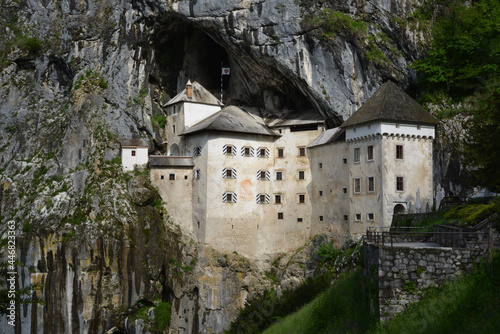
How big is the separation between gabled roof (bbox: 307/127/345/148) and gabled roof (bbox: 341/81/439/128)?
1.90 meters

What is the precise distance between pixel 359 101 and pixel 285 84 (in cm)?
793

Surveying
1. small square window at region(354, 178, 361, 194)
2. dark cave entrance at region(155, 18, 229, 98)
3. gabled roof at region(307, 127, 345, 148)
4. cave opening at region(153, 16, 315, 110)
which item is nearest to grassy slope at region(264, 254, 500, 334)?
small square window at region(354, 178, 361, 194)

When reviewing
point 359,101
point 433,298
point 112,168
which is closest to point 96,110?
point 112,168

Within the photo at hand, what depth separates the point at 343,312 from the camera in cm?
2342

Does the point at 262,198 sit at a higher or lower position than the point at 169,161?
lower

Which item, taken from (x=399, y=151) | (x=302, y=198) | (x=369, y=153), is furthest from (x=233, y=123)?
(x=399, y=151)

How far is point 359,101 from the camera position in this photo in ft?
169

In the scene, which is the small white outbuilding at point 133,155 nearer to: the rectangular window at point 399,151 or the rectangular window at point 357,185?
the rectangular window at point 357,185

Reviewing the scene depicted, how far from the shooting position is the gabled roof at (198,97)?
185 ft

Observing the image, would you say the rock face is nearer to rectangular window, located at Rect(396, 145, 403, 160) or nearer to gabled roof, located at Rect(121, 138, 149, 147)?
gabled roof, located at Rect(121, 138, 149, 147)

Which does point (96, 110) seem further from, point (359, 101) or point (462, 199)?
point (462, 199)

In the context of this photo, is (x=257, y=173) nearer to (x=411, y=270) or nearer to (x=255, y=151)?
(x=255, y=151)

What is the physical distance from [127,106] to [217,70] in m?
12.1

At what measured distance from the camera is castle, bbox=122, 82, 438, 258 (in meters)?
48.6
